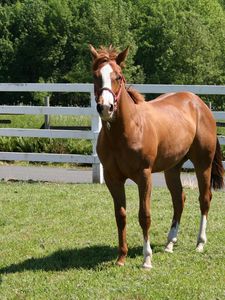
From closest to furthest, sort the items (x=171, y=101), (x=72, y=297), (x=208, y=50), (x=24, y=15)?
1. (x=72, y=297)
2. (x=171, y=101)
3. (x=208, y=50)
4. (x=24, y=15)

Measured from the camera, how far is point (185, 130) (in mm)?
6227

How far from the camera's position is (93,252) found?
620 cm

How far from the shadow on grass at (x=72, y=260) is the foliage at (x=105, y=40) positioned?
38.7 meters

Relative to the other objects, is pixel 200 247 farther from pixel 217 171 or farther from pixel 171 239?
pixel 217 171

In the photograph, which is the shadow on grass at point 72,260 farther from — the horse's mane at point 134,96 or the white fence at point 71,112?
the white fence at point 71,112

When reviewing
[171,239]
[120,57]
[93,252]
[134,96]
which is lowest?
[93,252]

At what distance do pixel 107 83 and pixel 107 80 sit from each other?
0.09ft

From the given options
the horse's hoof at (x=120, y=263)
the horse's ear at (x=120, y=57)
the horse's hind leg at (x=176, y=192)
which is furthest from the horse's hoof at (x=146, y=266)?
the horse's ear at (x=120, y=57)

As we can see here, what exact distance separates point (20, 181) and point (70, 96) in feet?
119

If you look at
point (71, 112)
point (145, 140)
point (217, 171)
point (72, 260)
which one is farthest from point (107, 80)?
point (71, 112)

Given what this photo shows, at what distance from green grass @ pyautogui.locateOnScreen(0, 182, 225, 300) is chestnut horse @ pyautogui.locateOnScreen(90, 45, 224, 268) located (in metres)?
0.29

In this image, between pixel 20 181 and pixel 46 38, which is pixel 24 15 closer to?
pixel 46 38

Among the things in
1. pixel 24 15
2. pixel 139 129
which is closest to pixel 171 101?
pixel 139 129

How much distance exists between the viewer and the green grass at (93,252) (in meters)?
5.01
